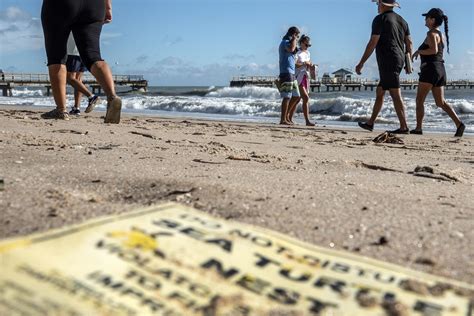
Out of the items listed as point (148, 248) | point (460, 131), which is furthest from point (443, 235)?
point (460, 131)

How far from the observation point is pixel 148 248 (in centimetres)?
110

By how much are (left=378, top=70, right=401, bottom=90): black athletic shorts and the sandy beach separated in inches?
99.7

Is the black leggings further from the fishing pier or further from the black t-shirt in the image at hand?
the fishing pier

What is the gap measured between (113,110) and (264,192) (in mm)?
2636

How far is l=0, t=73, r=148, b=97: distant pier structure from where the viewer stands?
3985cm

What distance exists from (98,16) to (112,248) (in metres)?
3.21

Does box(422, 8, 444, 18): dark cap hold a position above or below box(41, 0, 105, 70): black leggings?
above

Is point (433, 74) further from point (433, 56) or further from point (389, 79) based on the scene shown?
point (389, 79)

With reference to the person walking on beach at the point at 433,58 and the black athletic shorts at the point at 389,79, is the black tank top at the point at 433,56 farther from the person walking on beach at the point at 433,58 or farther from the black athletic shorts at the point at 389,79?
the black athletic shorts at the point at 389,79

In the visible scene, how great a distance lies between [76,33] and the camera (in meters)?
3.93

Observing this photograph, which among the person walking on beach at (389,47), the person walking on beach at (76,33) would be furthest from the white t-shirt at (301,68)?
the person walking on beach at (76,33)

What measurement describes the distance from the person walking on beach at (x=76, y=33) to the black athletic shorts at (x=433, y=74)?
342 cm

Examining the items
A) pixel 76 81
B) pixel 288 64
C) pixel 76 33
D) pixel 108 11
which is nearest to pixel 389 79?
pixel 288 64

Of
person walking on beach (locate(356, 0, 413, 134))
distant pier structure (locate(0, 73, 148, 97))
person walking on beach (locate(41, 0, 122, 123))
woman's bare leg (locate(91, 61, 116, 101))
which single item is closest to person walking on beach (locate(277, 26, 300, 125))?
person walking on beach (locate(356, 0, 413, 134))
